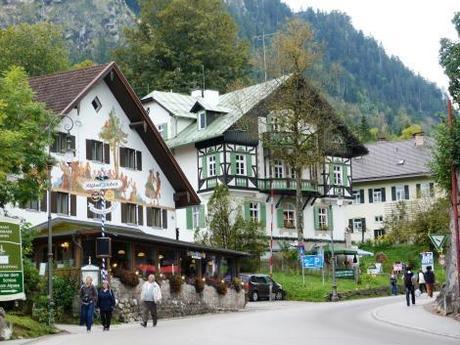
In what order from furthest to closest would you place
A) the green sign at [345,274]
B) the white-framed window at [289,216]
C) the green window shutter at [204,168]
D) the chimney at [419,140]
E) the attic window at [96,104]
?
the chimney at [419,140], the white-framed window at [289,216], the green window shutter at [204,168], the green sign at [345,274], the attic window at [96,104]

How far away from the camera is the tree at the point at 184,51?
92.5 metres

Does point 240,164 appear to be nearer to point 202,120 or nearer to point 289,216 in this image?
point 202,120

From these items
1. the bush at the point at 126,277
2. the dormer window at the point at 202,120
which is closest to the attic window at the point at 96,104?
the bush at the point at 126,277

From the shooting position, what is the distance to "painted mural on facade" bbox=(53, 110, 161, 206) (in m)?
45.8

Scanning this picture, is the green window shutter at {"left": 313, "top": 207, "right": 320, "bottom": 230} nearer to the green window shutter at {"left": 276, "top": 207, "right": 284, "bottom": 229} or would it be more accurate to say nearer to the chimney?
the green window shutter at {"left": 276, "top": 207, "right": 284, "bottom": 229}

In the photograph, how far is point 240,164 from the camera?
6944 cm

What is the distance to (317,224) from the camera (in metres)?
74.5

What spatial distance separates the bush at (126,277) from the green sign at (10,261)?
11179mm

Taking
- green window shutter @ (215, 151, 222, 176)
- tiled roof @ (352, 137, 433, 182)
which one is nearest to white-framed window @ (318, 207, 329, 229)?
green window shutter @ (215, 151, 222, 176)

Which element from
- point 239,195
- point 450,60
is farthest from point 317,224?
point 450,60

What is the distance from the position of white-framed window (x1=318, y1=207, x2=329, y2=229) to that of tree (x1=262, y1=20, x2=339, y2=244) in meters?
5.90

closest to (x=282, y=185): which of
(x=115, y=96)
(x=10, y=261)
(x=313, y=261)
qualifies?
(x=313, y=261)

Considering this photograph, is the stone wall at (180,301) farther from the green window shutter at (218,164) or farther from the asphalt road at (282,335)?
the green window shutter at (218,164)

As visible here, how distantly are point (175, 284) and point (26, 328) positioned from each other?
571 inches
